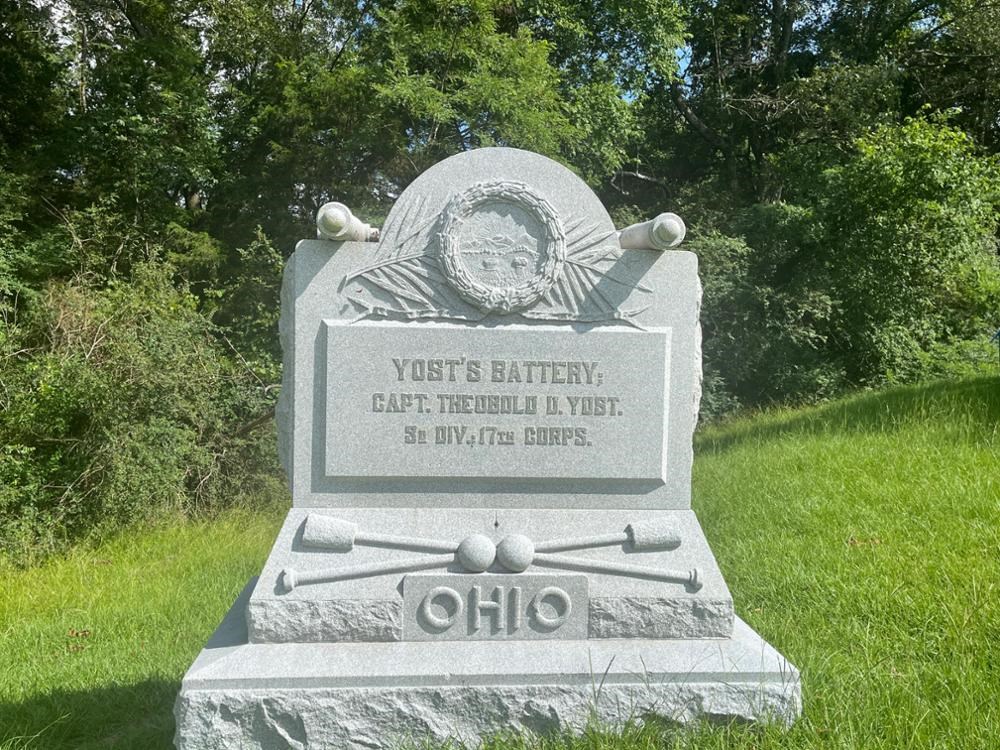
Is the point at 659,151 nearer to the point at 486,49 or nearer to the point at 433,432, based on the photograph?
the point at 486,49

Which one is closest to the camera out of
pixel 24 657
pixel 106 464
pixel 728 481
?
pixel 24 657

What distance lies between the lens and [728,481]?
6.53 meters

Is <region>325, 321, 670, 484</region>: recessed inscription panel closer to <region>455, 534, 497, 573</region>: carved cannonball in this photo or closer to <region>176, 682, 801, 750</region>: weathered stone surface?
<region>455, 534, 497, 573</region>: carved cannonball

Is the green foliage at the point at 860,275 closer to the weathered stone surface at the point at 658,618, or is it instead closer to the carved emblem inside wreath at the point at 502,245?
the weathered stone surface at the point at 658,618

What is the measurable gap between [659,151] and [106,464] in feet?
37.4

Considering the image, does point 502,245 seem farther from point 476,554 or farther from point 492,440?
point 476,554

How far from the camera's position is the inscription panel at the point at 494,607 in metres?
2.96

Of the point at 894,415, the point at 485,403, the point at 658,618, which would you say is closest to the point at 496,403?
the point at 485,403

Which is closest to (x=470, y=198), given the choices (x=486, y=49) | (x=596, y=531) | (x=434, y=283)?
(x=434, y=283)

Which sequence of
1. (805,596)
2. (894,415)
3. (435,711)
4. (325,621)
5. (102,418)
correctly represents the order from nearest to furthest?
(435,711)
(325,621)
(805,596)
(102,418)
(894,415)

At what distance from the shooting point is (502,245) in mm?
3115

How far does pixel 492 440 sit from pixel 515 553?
422 millimetres

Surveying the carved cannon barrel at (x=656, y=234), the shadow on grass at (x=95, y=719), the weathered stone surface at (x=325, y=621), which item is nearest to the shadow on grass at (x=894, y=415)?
the carved cannon barrel at (x=656, y=234)

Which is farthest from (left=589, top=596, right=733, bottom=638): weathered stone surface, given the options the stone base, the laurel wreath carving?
the laurel wreath carving
